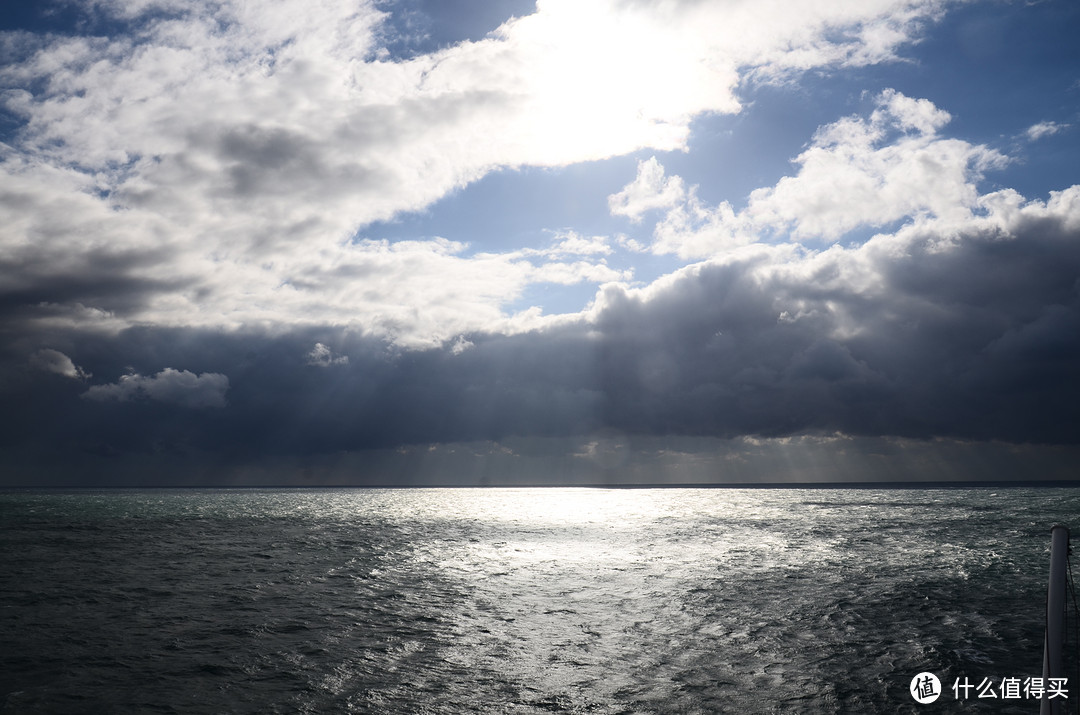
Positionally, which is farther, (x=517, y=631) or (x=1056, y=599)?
(x=517, y=631)

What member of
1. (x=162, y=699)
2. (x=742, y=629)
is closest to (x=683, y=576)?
(x=742, y=629)

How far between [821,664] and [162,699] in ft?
66.9

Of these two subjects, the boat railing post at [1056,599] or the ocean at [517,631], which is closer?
the boat railing post at [1056,599]

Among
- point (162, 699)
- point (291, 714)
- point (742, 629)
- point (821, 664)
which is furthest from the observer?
point (742, 629)

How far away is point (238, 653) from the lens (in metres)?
24.0

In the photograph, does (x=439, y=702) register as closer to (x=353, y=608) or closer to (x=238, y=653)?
(x=238, y=653)

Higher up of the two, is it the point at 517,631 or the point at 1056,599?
the point at 1056,599

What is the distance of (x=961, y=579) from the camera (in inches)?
1602

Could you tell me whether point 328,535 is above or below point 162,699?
below

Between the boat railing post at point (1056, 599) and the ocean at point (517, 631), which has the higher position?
the boat railing post at point (1056, 599)

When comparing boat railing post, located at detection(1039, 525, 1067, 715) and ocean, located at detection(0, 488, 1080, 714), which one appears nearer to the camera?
boat railing post, located at detection(1039, 525, 1067, 715)

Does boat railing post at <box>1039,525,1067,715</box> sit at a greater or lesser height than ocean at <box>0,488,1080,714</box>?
greater

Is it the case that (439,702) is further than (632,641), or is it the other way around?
(632,641)

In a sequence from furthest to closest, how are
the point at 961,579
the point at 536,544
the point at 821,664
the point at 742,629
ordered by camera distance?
the point at 536,544 < the point at 961,579 < the point at 742,629 < the point at 821,664
